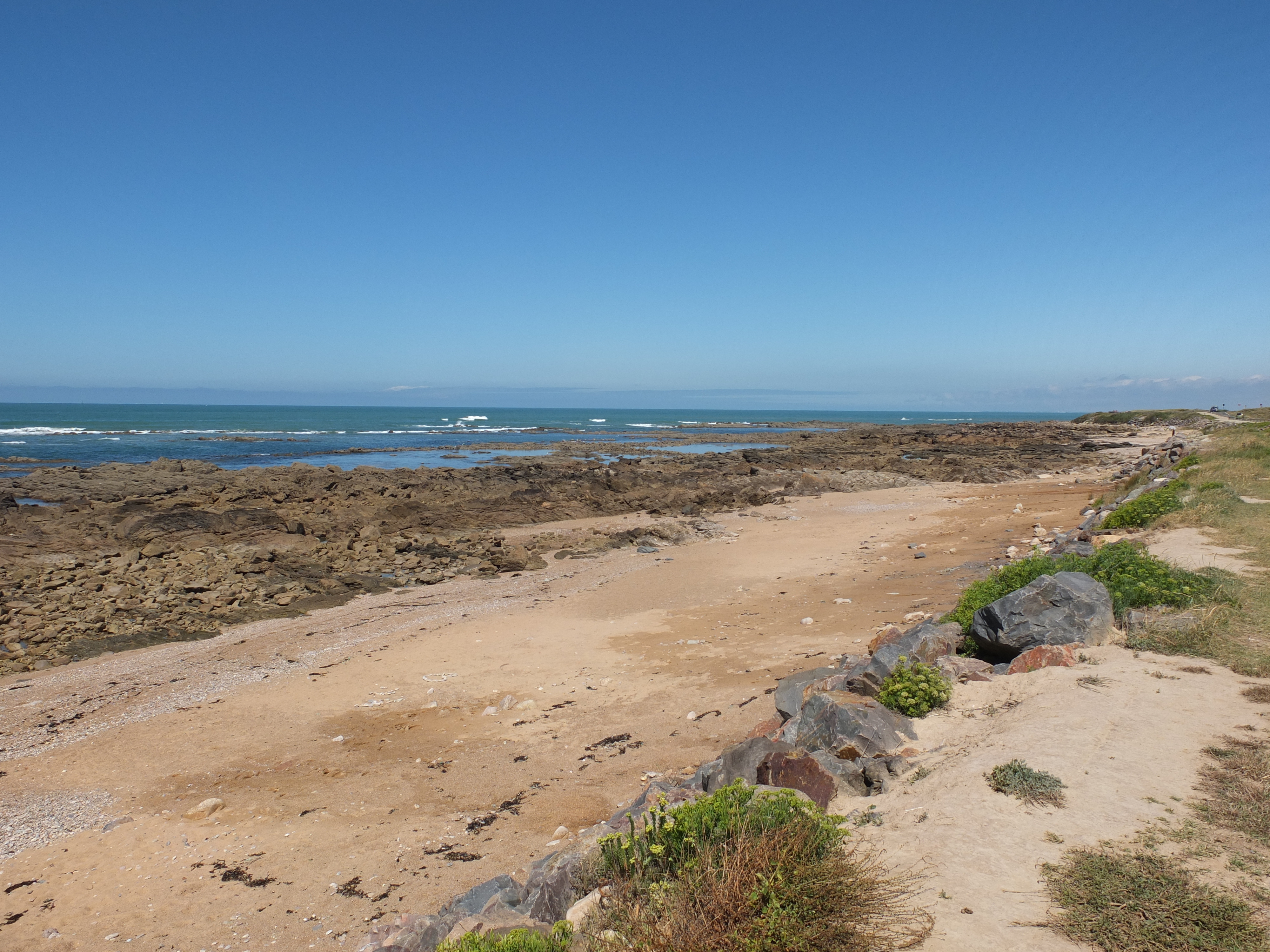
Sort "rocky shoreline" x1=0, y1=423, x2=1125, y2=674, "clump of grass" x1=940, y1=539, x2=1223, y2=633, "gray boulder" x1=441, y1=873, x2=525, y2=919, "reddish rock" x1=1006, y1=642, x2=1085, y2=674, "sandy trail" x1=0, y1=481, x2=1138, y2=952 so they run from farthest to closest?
"rocky shoreline" x1=0, y1=423, x2=1125, y2=674 → "clump of grass" x1=940, y1=539, x2=1223, y2=633 → "reddish rock" x1=1006, y1=642, x2=1085, y2=674 → "sandy trail" x1=0, y1=481, x2=1138, y2=952 → "gray boulder" x1=441, y1=873, x2=525, y2=919

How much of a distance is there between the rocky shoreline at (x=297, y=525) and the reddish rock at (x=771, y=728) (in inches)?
424

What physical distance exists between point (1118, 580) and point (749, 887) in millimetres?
6952

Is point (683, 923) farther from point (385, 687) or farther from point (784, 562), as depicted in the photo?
point (784, 562)

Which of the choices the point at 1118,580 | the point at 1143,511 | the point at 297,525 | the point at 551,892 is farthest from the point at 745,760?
the point at 297,525

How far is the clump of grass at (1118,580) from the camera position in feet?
24.9

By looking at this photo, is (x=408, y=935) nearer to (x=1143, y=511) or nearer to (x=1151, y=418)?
(x=1143, y=511)

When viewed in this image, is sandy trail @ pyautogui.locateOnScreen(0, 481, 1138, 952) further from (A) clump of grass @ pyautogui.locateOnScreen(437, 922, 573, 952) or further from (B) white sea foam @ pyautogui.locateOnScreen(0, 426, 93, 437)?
(B) white sea foam @ pyautogui.locateOnScreen(0, 426, 93, 437)

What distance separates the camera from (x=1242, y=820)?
12.7 ft

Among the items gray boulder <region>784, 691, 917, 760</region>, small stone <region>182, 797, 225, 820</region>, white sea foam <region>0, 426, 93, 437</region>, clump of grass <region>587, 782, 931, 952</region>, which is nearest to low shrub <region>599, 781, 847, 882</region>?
clump of grass <region>587, 782, 931, 952</region>

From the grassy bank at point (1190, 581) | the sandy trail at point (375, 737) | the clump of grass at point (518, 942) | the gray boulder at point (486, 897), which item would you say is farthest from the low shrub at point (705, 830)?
the grassy bank at point (1190, 581)

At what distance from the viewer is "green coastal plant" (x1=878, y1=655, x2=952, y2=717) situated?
603cm

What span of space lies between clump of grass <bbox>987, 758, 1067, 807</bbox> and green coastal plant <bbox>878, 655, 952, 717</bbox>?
4.20ft

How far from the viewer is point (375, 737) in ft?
25.8

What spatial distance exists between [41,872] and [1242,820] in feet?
28.2
